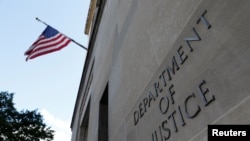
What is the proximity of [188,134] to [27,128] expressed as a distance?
25184 mm

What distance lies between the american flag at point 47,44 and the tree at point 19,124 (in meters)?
15.2

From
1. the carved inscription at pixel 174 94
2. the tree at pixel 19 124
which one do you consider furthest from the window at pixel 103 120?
the tree at pixel 19 124

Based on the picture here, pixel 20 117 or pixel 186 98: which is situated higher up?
pixel 20 117

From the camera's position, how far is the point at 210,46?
1891mm

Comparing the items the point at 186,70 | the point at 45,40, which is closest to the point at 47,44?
the point at 45,40

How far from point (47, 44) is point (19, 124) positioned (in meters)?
17.4

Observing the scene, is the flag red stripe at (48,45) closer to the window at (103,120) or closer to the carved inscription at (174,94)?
the window at (103,120)

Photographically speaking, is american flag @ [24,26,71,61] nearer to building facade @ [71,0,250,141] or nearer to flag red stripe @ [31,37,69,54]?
flag red stripe @ [31,37,69,54]

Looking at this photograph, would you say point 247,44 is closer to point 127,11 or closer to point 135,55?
point 135,55

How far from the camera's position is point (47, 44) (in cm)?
977

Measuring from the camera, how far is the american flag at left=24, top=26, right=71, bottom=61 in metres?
9.28

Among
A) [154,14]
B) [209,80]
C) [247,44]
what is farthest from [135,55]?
[247,44]

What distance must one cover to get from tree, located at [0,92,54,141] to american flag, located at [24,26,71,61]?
49.9 ft

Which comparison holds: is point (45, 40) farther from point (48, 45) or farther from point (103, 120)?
point (103, 120)
